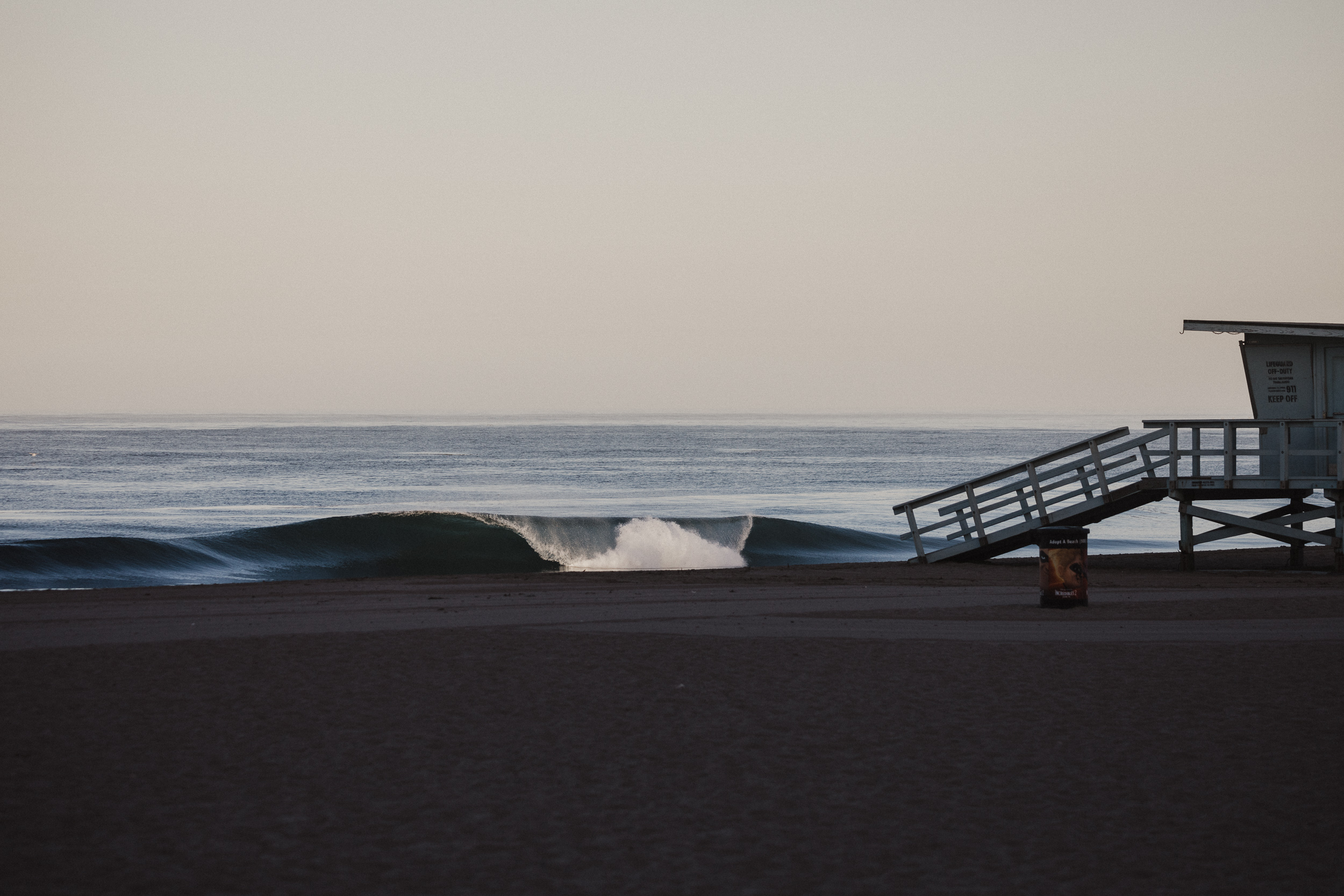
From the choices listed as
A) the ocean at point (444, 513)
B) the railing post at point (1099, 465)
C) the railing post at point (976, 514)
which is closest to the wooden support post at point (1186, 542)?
the railing post at point (1099, 465)

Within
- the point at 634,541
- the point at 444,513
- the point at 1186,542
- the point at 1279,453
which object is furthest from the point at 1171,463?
the point at 444,513

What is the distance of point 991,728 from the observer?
714 cm

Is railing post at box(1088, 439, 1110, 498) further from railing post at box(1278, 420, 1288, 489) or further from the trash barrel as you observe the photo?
the trash barrel

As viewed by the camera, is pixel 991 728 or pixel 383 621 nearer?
pixel 991 728

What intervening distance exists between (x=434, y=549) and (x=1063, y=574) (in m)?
21.6

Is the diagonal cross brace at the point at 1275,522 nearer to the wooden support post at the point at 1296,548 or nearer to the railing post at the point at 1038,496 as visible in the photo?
the wooden support post at the point at 1296,548

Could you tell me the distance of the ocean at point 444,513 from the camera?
29.1 m

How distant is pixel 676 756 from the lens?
650cm

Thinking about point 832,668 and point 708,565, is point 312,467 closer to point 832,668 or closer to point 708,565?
point 708,565

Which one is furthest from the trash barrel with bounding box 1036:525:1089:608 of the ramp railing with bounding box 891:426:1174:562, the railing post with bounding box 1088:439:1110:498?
the railing post with bounding box 1088:439:1110:498

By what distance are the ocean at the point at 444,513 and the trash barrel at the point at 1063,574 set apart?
1641cm

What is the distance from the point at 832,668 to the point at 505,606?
5.98 meters

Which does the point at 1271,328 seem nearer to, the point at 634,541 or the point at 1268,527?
the point at 1268,527

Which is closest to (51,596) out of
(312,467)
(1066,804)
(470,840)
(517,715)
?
(517,715)
